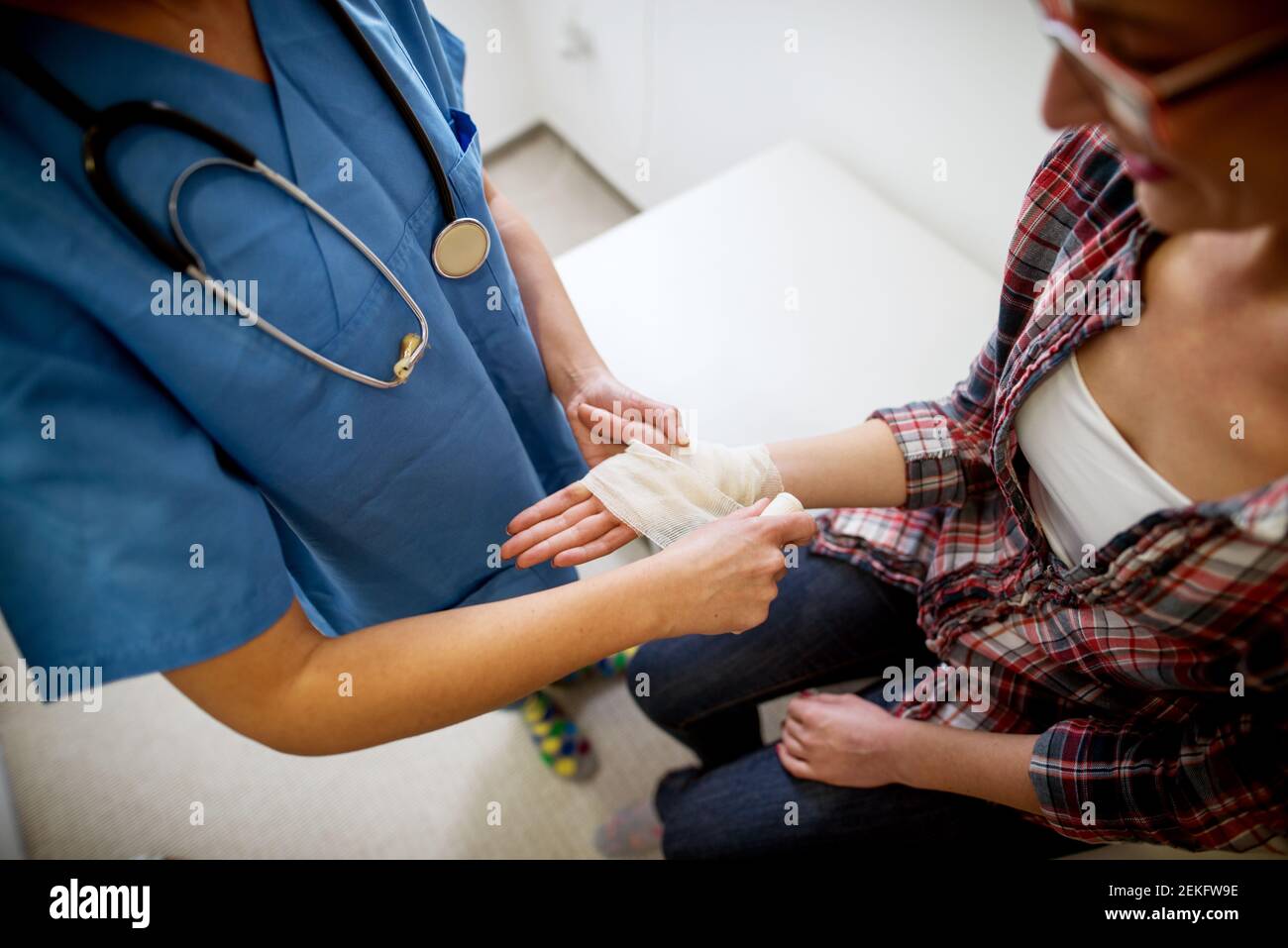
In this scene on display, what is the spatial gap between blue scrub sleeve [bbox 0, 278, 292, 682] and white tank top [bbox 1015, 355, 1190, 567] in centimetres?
74

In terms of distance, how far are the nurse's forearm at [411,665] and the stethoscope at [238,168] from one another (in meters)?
0.23

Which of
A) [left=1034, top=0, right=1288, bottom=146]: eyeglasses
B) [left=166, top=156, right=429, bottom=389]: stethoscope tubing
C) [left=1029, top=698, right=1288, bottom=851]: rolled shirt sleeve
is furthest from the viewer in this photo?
[left=1029, top=698, right=1288, bottom=851]: rolled shirt sleeve

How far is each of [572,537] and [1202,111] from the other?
589mm

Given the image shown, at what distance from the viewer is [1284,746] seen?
0.62 meters

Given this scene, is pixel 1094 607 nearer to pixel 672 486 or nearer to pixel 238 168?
pixel 672 486

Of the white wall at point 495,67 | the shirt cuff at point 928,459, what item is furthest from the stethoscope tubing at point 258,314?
the white wall at point 495,67

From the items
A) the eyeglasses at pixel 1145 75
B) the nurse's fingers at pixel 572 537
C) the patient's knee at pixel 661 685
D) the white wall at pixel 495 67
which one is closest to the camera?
the eyeglasses at pixel 1145 75

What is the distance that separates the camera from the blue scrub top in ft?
1.60

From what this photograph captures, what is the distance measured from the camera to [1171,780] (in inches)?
26.8

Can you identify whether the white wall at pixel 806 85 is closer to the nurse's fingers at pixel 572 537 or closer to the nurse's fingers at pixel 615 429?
the nurse's fingers at pixel 615 429

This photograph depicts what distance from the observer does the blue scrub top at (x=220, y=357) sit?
1.60ft

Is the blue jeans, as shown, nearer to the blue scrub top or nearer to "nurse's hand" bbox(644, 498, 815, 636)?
"nurse's hand" bbox(644, 498, 815, 636)

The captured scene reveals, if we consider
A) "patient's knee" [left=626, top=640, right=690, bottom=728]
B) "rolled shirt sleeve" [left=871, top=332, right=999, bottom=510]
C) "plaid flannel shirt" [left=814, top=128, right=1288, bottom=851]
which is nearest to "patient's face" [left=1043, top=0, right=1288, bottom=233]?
"plaid flannel shirt" [left=814, top=128, right=1288, bottom=851]
